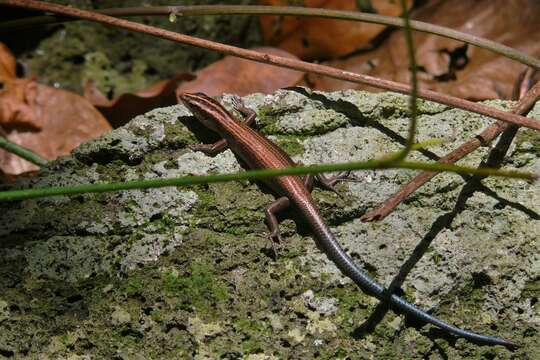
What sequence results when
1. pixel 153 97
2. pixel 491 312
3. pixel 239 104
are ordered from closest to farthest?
pixel 491 312, pixel 239 104, pixel 153 97

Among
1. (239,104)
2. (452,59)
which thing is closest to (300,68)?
(239,104)

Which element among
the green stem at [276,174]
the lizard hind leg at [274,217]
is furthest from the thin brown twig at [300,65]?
the green stem at [276,174]

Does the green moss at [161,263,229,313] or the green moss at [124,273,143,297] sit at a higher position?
the green moss at [161,263,229,313]

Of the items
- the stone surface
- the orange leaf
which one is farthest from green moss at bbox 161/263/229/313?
the orange leaf

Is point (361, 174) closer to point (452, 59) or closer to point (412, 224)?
point (412, 224)

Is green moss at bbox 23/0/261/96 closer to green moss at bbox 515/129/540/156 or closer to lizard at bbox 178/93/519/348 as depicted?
lizard at bbox 178/93/519/348

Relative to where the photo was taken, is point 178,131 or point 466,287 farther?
Answer: point 178,131

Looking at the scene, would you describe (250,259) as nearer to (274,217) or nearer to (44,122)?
(274,217)
